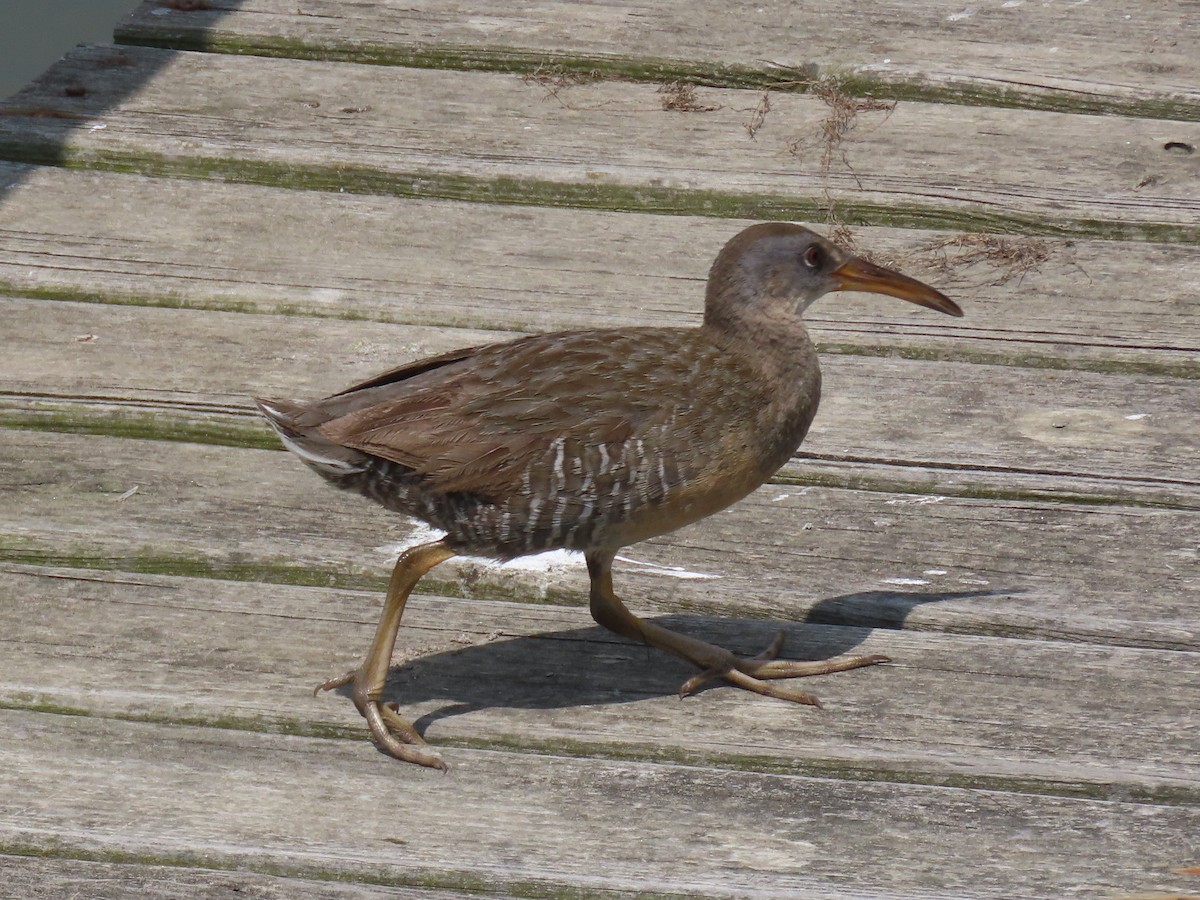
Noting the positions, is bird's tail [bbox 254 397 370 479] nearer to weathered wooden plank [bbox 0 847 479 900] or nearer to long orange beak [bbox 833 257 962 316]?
weathered wooden plank [bbox 0 847 479 900]

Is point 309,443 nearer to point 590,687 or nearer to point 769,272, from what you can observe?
point 590,687

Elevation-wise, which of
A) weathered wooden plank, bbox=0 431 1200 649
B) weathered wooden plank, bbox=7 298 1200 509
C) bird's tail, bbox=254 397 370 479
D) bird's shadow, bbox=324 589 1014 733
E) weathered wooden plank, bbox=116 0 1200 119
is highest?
weathered wooden plank, bbox=116 0 1200 119

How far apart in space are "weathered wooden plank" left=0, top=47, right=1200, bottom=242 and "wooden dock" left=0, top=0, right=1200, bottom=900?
0.02 m

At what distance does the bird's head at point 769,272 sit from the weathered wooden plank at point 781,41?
1953 millimetres

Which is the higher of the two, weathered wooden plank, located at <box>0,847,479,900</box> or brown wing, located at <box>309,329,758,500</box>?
brown wing, located at <box>309,329,758,500</box>

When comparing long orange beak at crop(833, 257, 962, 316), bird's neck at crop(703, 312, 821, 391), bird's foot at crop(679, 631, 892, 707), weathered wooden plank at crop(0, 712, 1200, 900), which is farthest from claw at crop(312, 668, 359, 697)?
long orange beak at crop(833, 257, 962, 316)

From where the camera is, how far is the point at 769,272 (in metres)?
3.50

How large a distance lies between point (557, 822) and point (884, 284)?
1.52 m

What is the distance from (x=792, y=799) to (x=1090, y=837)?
1.66ft

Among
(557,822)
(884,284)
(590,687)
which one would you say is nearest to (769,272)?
(884,284)

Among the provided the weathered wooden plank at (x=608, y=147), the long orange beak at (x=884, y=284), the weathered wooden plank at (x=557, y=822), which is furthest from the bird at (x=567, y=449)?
the weathered wooden plank at (x=608, y=147)

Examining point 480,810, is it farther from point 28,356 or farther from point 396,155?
point 396,155

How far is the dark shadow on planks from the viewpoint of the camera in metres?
5.01

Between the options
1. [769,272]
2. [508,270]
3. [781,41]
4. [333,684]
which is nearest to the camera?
[333,684]
